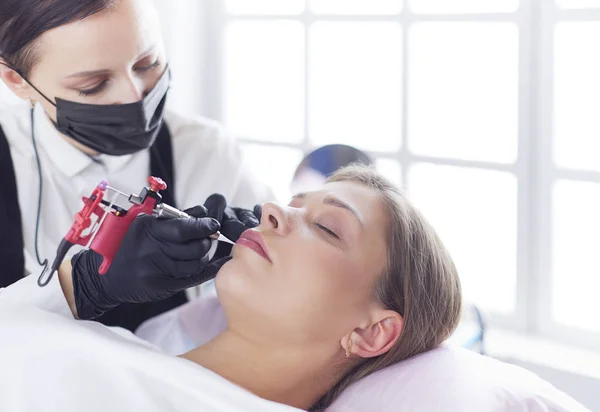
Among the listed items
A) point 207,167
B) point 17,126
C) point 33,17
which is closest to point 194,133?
point 207,167

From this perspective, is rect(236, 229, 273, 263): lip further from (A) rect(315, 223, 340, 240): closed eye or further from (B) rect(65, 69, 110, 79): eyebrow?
(B) rect(65, 69, 110, 79): eyebrow

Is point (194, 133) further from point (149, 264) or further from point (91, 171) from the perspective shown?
point (149, 264)

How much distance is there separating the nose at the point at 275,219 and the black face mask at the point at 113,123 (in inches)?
15.0

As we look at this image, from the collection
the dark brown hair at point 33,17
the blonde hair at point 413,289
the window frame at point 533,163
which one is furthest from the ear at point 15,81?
the window frame at point 533,163

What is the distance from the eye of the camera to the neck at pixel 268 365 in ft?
5.36

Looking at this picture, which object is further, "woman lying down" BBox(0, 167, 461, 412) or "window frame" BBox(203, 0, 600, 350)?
"window frame" BBox(203, 0, 600, 350)

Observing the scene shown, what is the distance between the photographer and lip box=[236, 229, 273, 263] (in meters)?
1.61

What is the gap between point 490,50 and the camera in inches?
101

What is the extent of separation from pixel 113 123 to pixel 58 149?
0.23 meters

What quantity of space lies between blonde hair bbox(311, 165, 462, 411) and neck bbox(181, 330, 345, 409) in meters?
0.09

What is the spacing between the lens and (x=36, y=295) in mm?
1642

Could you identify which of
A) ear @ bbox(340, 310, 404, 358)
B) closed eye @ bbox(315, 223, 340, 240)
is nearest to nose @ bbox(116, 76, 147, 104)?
closed eye @ bbox(315, 223, 340, 240)

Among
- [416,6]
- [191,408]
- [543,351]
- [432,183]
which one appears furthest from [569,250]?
[191,408]

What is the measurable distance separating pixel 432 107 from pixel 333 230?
1.18 metres
